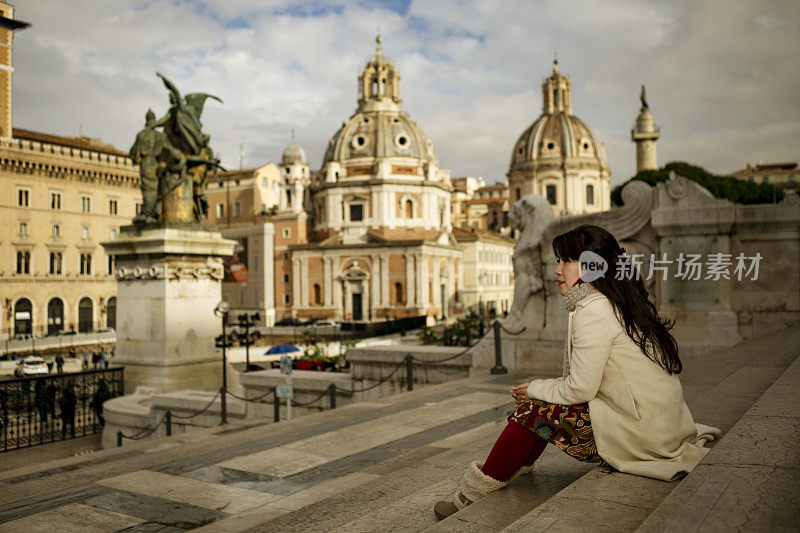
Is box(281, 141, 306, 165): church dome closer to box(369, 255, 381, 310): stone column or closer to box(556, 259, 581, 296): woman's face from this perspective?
box(369, 255, 381, 310): stone column

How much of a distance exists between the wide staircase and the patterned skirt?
0.18 meters

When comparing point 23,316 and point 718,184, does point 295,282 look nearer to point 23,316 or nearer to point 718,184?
point 23,316

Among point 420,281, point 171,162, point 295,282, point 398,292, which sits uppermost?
point 171,162

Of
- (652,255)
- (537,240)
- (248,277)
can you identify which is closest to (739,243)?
(652,255)

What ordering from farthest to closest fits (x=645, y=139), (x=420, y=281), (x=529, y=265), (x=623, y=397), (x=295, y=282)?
(x=645, y=139), (x=295, y=282), (x=420, y=281), (x=529, y=265), (x=623, y=397)

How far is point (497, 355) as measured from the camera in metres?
11.0

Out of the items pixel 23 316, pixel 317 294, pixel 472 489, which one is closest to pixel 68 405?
pixel 472 489

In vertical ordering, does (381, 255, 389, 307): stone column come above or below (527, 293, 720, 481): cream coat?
above

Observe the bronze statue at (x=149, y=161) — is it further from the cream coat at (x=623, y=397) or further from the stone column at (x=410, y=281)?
the stone column at (x=410, y=281)

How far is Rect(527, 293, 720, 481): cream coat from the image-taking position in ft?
11.4

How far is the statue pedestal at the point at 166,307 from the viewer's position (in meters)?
14.2

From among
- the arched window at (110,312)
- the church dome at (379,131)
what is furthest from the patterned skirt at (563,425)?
the church dome at (379,131)

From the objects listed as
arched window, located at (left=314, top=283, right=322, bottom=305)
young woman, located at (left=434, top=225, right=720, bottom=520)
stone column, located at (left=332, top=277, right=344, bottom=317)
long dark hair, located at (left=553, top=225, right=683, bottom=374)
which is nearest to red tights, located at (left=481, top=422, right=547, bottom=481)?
young woman, located at (left=434, top=225, right=720, bottom=520)

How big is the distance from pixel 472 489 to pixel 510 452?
32 centimetres
